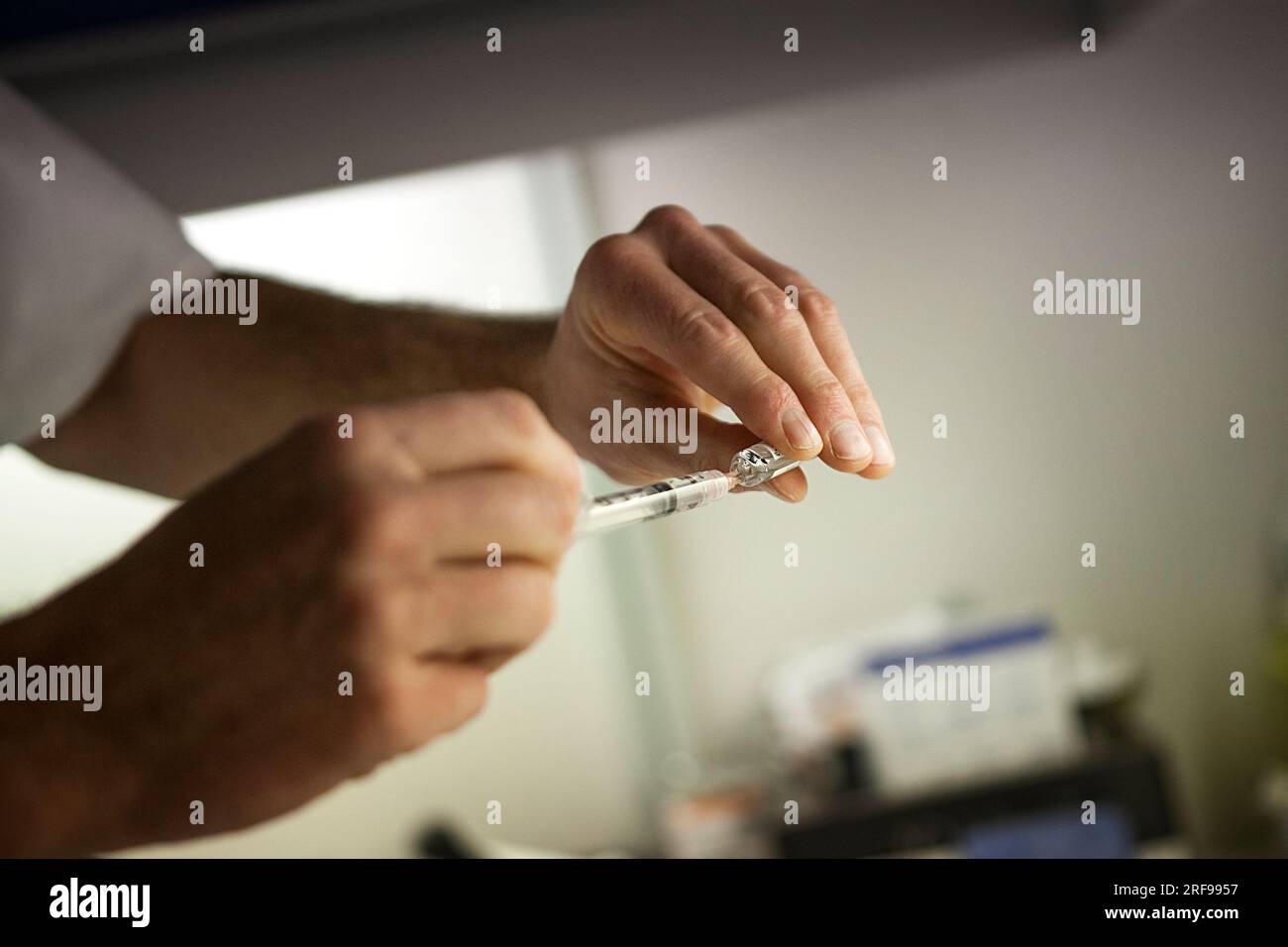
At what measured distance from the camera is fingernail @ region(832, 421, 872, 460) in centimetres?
35

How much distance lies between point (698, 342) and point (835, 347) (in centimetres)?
6

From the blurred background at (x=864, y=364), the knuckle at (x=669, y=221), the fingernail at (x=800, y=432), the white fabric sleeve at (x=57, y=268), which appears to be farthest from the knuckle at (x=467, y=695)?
the blurred background at (x=864, y=364)

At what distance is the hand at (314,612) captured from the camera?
0.24 m

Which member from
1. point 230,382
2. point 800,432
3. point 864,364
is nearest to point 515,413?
point 800,432

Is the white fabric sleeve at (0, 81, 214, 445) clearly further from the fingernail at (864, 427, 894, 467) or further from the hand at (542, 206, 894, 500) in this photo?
the fingernail at (864, 427, 894, 467)

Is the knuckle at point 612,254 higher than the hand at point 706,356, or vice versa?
the knuckle at point 612,254

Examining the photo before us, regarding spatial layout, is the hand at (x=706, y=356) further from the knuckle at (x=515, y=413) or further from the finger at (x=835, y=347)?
the knuckle at (x=515, y=413)

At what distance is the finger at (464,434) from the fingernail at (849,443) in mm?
140

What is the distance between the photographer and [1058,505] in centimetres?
100

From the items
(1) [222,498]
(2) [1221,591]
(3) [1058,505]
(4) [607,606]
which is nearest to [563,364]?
(1) [222,498]

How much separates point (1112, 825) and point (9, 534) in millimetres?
1000

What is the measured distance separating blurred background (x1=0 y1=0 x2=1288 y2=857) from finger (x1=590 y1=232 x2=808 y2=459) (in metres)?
0.45
